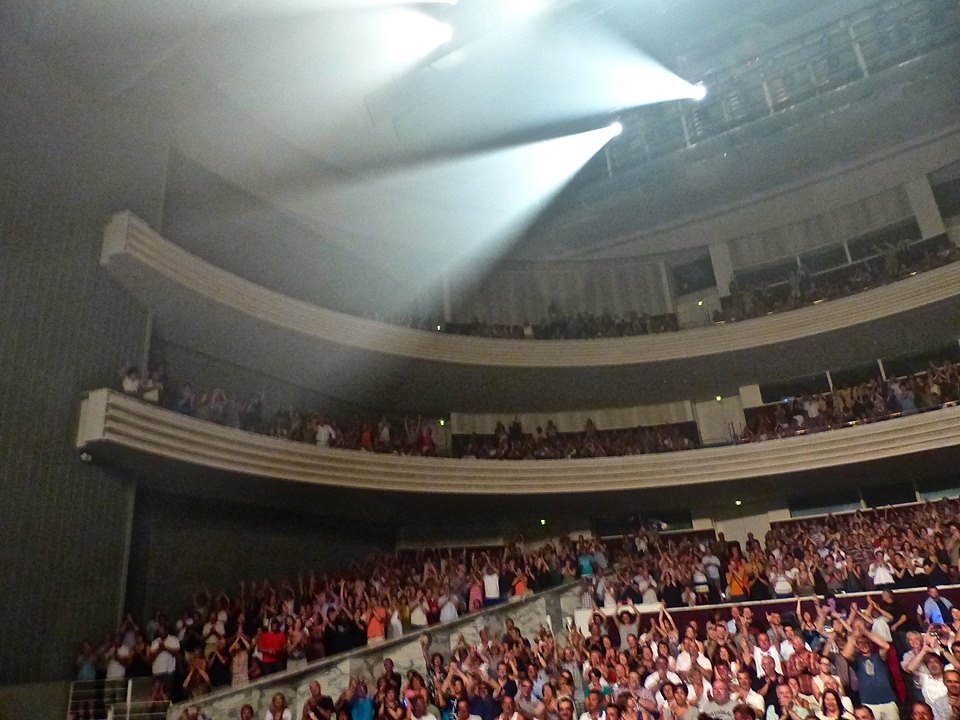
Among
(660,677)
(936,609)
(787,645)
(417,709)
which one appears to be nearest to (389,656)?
(417,709)

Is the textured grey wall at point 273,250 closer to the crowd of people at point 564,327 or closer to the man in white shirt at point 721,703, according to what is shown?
the crowd of people at point 564,327

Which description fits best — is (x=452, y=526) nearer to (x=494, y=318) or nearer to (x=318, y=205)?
(x=494, y=318)

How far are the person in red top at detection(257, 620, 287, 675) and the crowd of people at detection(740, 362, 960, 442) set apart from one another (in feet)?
32.1

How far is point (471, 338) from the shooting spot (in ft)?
49.6

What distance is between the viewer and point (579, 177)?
53.5ft

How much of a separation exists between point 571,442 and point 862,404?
6027 mm

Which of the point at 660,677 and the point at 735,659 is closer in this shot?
the point at 660,677

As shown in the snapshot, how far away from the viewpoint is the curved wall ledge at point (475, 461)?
32.3 feet

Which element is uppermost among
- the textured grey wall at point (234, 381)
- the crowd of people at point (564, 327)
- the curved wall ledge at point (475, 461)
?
the crowd of people at point (564, 327)

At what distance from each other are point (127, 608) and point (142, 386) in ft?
11.0

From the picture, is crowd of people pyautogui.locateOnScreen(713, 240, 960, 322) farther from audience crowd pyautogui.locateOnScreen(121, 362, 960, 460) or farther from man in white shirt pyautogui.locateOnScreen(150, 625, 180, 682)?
man in white shirt pyautogui.locateOnScreen(150, 625, 180, 682)

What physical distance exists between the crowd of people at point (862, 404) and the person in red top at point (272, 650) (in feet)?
32.1

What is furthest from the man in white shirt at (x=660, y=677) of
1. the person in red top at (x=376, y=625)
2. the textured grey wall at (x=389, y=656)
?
the person in red top at (x=376, y=625)

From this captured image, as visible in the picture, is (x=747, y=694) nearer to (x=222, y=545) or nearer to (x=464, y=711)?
(x=464, y=711)
